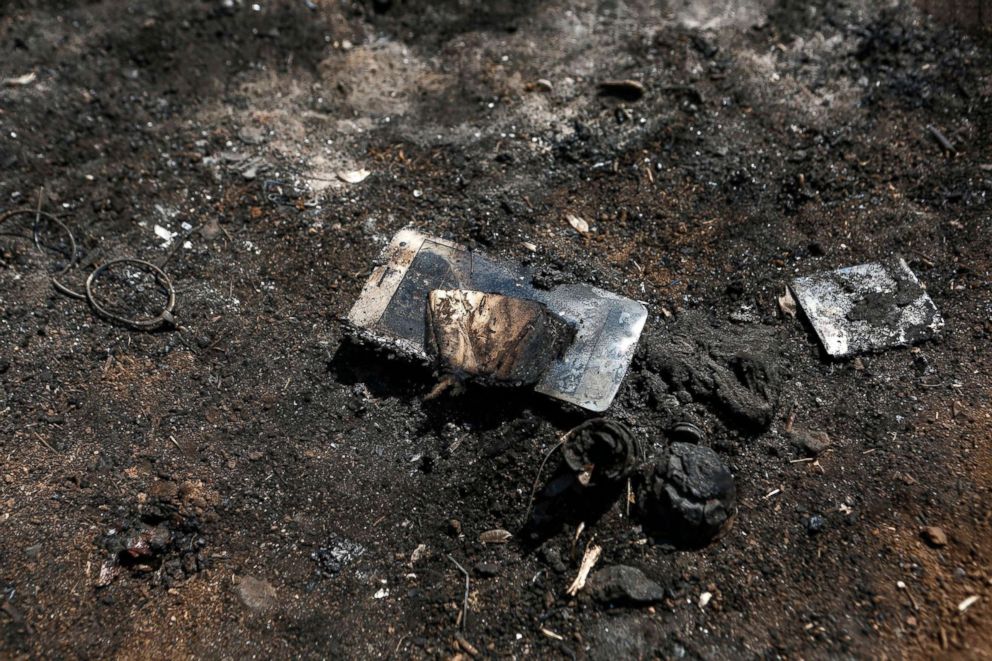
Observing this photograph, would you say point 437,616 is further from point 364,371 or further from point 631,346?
point 631,346

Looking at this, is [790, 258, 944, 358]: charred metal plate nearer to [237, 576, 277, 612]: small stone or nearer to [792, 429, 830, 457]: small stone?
[792, 429, 830, 457]: small stone

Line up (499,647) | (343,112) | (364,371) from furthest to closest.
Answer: (343,112) < (364,371) < (499,647)

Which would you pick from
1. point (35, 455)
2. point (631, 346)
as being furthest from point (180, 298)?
point (631, 346)

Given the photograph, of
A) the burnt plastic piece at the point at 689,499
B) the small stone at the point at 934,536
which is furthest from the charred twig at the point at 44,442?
Answer: the small stone at the point at 934,536

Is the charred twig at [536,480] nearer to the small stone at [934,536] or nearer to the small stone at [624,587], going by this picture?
the small stone at [624,587]

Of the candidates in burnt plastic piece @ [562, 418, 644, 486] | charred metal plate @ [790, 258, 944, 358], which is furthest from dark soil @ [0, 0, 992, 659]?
burnt plastic piece @ [562, 418, 644, 486]

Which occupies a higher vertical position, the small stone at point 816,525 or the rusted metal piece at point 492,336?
the rusted metal piece at point 492,336
